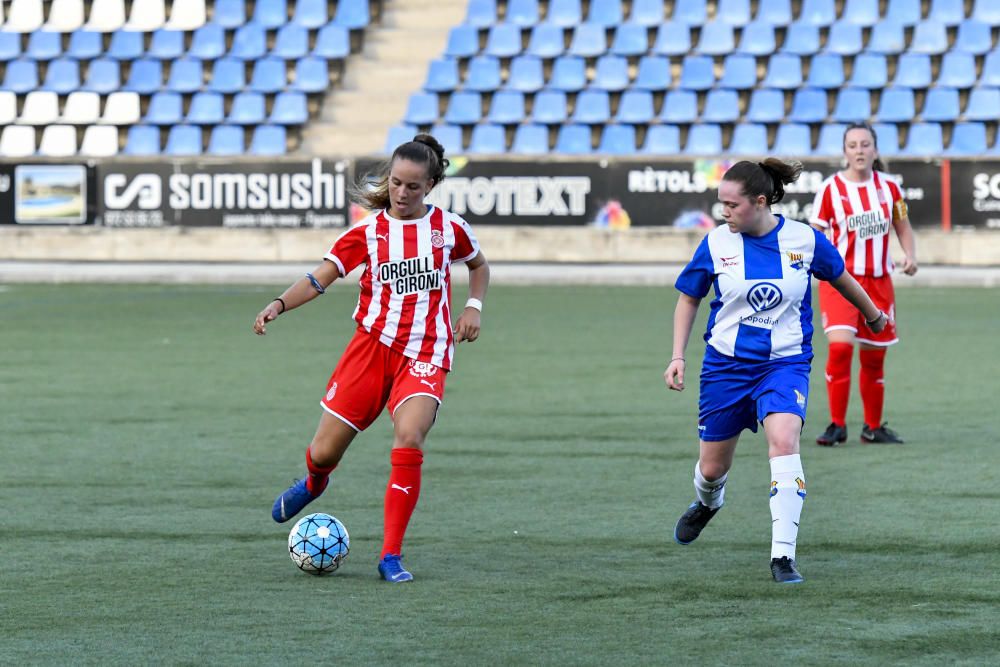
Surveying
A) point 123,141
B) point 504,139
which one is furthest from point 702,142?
point 123,141

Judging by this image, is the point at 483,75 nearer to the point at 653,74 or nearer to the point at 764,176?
the point at 653,74

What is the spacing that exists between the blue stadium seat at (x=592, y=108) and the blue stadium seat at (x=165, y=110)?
7110 millimetres

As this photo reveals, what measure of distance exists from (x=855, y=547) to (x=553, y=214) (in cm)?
2052

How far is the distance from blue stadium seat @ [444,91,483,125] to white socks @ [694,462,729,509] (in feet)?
74.6

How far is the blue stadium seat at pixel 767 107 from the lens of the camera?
28359 mm

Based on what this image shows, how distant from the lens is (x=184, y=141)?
30.3 meters

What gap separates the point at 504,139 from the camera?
95.4 ft

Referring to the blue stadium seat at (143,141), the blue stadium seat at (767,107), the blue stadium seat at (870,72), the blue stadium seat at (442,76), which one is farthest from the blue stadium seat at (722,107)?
the blue stadium seat at (143,141)

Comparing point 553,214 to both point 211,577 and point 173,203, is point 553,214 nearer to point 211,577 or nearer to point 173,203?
point 173,203

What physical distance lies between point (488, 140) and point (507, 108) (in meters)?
0.75

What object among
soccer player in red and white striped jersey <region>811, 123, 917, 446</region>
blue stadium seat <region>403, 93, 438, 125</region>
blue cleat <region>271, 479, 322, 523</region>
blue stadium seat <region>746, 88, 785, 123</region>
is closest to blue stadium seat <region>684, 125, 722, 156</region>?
blue stadium seat <region>746, 88, 785, 123</region>

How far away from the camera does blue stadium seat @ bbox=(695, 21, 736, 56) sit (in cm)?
2911

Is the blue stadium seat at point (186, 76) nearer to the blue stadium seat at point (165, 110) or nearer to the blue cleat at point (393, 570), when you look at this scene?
the blue stadium seat at point (165, 110)

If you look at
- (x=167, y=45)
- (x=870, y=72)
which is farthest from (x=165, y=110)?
(x=870, y=72)
